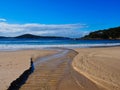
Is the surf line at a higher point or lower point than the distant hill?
lower

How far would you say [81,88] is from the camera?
8.38m

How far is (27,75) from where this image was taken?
10695mm

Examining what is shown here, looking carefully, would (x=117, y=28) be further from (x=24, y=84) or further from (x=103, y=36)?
(x=24, y=84)

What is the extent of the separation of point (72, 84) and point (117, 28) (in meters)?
140

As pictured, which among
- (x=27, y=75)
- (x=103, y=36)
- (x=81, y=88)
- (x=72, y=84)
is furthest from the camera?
(x=103, y=36)

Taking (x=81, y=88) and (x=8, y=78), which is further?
(x=8, y=78)

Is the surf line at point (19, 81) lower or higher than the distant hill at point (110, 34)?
lower

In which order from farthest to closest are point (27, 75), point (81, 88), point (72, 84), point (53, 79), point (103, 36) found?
point (103, 36)
point (27, 75)
point (53, 79)
point (72, 84)
point (81, 88)

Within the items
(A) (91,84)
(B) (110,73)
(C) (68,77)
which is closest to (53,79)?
(C) (68,77)

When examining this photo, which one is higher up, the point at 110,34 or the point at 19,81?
the point at 110,34

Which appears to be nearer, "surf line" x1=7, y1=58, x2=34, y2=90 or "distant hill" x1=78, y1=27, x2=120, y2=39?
"surf line" x1=7, y1=58, x2=34, y2=90

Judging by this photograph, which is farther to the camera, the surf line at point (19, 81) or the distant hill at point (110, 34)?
the distant hill at point (110, 34)

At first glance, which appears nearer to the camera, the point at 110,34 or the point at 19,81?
the point at 19,81

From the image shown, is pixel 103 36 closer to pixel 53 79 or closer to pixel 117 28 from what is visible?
pixel 117 28
